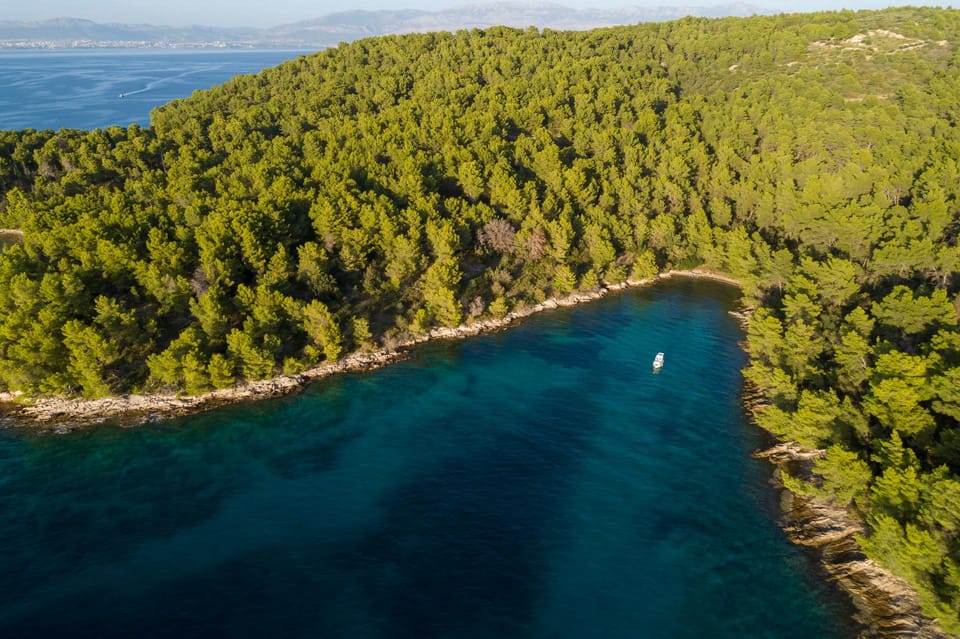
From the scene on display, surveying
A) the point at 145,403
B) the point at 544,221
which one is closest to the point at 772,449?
the point at 544,221

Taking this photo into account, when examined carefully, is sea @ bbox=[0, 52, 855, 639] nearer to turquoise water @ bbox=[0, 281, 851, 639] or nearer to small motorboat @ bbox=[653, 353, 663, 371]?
turquoise water @ bbox=[0, 281, 851, 639]

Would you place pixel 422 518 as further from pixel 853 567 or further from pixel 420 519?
pixel 853 567

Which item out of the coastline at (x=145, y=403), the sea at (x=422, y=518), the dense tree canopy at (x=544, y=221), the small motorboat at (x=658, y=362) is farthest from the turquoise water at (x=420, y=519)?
the dense tree canopy at (x=544, y=221)

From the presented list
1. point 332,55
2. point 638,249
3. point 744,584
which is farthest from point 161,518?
point 332,55

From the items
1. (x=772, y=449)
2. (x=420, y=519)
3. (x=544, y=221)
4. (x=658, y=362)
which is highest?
(x=544, y=221)

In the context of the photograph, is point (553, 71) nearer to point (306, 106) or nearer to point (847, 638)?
point (306, 106)

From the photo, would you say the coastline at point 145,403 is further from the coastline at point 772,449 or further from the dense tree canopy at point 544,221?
the dense tree canopy at point 544,221
